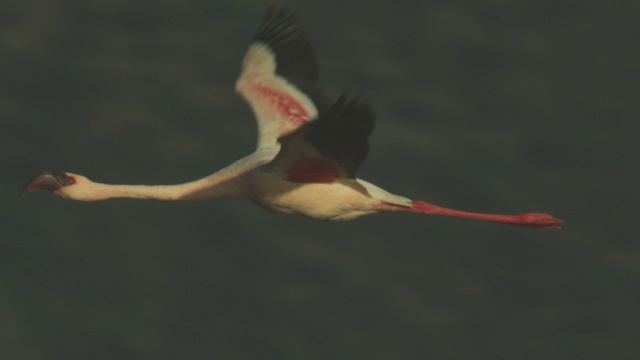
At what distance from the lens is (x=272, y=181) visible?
51.0 feet

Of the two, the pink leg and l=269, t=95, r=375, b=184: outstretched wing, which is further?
the pink leg

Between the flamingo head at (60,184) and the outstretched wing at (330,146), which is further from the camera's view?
the flamingo head at (60,184)

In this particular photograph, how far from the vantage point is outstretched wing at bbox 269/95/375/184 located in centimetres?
1370

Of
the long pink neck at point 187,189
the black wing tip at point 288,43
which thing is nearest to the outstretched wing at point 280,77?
the black wing tip at point 288,43

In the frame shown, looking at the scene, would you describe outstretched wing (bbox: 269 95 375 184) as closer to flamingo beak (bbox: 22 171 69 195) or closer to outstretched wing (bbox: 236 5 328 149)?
outstretched wing (bbox: 236 5 328 149)

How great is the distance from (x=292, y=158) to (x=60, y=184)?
2311 mm

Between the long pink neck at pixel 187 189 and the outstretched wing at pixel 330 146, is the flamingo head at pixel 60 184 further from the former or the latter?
the outstretched wing at pixel 330 146

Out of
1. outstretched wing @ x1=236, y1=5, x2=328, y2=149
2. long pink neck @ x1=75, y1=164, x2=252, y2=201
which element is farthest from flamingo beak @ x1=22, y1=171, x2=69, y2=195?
outstretched wing @ x1=236, y1=5, x2=328, y2=149

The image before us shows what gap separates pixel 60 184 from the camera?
16.3m

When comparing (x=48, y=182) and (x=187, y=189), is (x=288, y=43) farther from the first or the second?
(x=48, y=182)

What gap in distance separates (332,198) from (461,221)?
9.29 metres

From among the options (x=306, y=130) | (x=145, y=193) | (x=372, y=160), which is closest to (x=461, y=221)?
(x=372, y=160)

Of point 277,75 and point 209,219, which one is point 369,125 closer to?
point 277,75

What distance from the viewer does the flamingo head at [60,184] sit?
16266 millimetres
